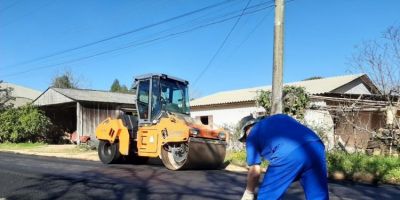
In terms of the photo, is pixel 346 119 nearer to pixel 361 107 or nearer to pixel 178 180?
pixel 361 107

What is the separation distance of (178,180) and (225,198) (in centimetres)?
276

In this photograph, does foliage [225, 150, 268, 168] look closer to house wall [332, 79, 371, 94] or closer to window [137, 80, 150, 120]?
window [137, 80, 150, 120]

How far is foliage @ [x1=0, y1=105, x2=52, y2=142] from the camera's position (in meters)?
32.6

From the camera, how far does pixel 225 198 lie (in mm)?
8898

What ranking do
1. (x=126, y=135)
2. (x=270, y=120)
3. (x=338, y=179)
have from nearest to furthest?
(x=270, y=120)
(x=338, y=179)
(x=126, y=135)

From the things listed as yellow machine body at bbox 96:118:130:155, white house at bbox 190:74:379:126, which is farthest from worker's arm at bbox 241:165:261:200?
white house at bbox 190:74:379:126

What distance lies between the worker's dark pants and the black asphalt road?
15.0 feet

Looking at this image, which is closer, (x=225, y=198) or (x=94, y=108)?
(x=225, y=198)

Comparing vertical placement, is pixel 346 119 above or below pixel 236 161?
above

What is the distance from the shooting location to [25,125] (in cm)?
3272

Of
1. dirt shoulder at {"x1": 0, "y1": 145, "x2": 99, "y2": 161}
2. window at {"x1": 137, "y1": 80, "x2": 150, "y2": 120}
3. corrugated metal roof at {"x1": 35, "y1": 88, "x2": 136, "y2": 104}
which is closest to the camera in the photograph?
window at {"x1": 137, "y1": 80, "x2": 150, "y2": 120}

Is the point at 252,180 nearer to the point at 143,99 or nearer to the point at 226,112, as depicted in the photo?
the point at 143,99

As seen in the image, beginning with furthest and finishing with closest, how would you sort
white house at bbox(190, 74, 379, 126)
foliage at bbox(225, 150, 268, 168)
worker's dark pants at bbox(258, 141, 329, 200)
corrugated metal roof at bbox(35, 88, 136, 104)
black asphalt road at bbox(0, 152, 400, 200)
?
corrugated metal roof at bbox(35, 88, 136, 104)
white house at bbox(190, 74, 379, 126)
foliage at bbox(225, 150, 268, 168)
black asphalt road at bbox(0, 152, 400, 200)
worker's dark pants at bbox(258, 141, 329, 200)

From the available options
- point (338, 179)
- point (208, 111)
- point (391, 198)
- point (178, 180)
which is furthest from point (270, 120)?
point (208, 111)
